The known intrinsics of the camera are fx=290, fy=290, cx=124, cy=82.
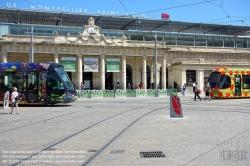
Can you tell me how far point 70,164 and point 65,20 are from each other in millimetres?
52020

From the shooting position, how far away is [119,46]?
178 feet

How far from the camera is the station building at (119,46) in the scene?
49750mm

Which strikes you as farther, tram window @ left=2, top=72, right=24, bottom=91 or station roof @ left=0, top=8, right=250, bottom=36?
station roof @ left=0, top=8, right=250, bottom=36

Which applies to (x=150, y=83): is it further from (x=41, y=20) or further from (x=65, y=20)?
(x=41, y=20)

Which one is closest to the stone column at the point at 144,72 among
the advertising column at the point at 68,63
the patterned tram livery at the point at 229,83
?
the advertising column at the point at 68,63

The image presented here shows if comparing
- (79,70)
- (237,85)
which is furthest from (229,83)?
(79,70)

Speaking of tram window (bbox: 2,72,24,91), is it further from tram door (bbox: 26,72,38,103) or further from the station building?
the station building

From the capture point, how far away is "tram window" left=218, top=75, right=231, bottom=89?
31945 millimetres

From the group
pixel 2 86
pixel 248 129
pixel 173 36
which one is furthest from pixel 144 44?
pixel 248 129

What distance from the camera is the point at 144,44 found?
56.2 metres

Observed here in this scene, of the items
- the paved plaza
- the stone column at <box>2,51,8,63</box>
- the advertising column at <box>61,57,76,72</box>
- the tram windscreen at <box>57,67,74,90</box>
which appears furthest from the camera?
the stone column at <box>2,51,8,63</box>

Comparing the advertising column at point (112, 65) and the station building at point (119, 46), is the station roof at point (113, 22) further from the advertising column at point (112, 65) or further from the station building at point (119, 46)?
the advertising column at point (112, 65)

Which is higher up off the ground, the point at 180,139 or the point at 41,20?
the point at 41,20

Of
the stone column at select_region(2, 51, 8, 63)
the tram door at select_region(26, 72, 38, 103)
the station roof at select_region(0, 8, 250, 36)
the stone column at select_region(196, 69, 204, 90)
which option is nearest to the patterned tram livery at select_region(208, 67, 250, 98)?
the station roof at select_region(0, 8, 250, 36)
